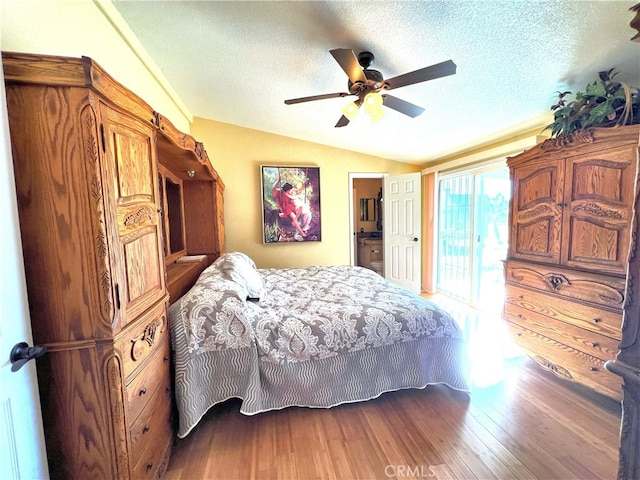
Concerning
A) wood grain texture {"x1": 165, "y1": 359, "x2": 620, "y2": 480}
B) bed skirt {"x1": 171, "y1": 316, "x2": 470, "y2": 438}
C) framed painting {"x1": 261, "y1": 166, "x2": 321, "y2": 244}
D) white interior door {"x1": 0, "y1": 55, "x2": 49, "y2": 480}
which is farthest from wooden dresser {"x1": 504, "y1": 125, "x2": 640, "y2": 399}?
white interior door {"x1": 0, "y1": 55, "x2": 49, "y2": 480}

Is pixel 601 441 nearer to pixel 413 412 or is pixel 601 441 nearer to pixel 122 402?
pixel 413 412

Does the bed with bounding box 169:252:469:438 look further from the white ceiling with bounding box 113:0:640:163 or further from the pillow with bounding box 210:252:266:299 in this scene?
the white ceiling with bounding box 113:0:640:163

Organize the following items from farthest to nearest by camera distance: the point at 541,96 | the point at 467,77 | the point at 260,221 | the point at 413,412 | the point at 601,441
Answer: the point at 260,221 < the point at 541,96 < the point at 467,77 < the point at 413,412 < the point at 601,441

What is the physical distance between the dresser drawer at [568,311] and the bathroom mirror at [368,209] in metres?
3.77

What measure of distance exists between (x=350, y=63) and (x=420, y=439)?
229cm

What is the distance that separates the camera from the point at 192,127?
11.7 ft

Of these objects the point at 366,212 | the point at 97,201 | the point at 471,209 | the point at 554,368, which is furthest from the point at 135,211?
the point at 366,212

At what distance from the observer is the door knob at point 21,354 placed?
76 cm

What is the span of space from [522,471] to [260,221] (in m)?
3.56

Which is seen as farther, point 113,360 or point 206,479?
point 206,479

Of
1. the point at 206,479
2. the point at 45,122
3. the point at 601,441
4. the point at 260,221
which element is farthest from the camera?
the point at 260,221

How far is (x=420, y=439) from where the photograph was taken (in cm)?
151

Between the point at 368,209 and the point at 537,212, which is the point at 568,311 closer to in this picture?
the point at 537,212

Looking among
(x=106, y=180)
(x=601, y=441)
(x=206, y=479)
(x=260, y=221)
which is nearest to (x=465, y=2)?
(x=106, y=180)
